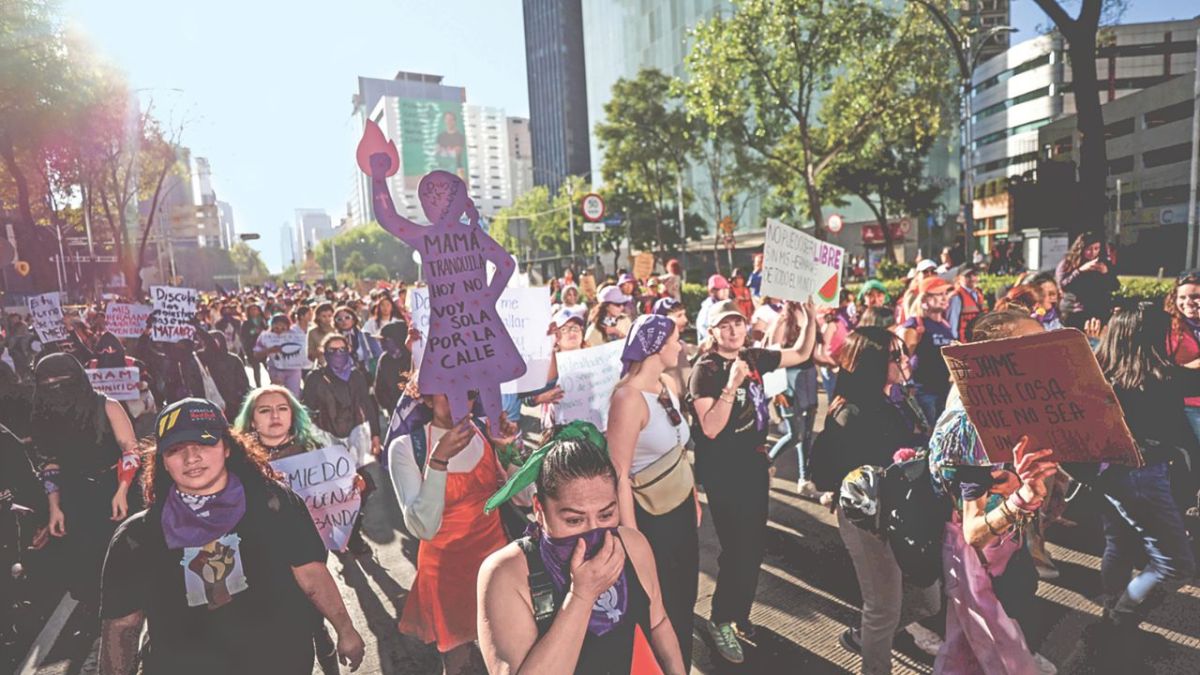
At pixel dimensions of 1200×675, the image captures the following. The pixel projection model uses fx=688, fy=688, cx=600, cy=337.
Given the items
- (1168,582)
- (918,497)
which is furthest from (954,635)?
(1168,582)

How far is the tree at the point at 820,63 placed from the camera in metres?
19.5

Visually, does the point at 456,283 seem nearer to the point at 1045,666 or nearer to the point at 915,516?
the point at 915,516

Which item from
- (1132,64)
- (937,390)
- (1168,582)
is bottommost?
(1168,582)

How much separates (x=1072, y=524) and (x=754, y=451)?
3333 millimetres

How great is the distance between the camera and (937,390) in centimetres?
586

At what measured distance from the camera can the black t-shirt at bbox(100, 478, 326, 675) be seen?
2.27 m

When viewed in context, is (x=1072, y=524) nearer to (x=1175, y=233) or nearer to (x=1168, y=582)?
(x=1168, y=582)

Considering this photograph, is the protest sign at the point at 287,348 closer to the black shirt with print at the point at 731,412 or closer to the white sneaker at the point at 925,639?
the black shirt with print at the point at 731,412

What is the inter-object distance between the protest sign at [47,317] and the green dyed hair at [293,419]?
7.47 meters

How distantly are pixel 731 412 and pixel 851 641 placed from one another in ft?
4.88

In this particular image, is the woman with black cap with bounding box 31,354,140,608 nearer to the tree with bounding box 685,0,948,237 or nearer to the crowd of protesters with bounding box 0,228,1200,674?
the crowd of protesters with bounding box 0,228,1200,674

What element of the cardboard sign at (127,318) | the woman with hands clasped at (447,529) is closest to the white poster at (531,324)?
the woman with hands clasped at (447,529)

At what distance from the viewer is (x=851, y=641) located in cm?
388

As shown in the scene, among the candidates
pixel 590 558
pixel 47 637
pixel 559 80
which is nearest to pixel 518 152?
pixel 559 80
